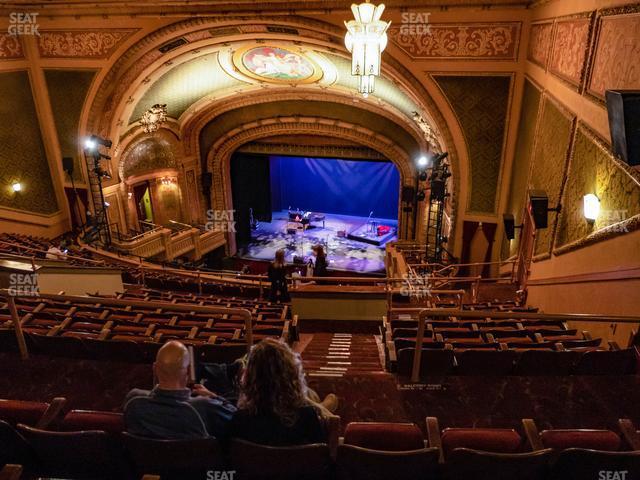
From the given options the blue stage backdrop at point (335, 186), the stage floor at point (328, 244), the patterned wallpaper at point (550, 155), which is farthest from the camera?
the blue stage backdrop at point (335, 186)

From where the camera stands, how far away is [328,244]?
18203 mm

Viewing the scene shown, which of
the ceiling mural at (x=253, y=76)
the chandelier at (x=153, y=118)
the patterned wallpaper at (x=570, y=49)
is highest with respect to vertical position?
the ceiling mural at (x=253, y=76)

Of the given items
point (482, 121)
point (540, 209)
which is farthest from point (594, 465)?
point (482, 121)

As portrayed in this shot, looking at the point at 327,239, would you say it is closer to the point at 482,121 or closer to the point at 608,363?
the point at 482,121

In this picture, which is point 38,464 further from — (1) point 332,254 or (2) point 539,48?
(1) point 332,254

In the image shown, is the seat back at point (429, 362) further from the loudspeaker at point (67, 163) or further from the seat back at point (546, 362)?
the loudspeaker at point (67, 163)

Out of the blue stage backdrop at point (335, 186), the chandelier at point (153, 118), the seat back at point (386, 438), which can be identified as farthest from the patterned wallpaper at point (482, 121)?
the blue stage backdrop at point (335, 186)

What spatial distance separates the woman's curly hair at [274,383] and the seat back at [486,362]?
68.8 inches

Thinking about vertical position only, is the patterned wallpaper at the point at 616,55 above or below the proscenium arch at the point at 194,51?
below

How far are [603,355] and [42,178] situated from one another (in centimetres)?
1295

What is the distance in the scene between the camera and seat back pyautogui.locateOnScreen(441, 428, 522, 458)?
2.42 metres

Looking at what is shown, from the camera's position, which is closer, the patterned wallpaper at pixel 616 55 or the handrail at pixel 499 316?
the handrail at pixel 499 316

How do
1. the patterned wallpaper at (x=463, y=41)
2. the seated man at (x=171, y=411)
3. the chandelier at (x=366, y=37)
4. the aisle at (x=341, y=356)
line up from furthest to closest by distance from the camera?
1. the patterned wallpaper at (x=463, y=41)
2. the chandelier at (x=366, y=37)
3. the aisle at (x=341, y=356)
4. the seated man at (x=171, y=411)

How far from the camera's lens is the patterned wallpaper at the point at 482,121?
860cm
